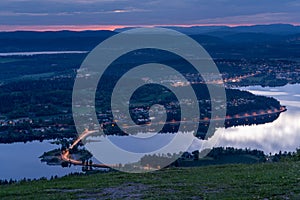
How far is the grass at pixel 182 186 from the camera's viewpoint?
13.4m

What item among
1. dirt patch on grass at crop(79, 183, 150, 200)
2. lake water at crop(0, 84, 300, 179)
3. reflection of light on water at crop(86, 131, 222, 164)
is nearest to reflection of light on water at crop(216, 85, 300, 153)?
lake water at crop(0, 84, 300, 179)

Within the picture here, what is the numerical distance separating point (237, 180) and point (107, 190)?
404cm

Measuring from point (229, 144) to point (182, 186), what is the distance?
120 feet

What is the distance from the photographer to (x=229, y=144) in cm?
5050

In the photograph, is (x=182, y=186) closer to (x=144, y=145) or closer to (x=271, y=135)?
(x=144, y=145)

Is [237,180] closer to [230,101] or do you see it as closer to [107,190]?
[107,190]

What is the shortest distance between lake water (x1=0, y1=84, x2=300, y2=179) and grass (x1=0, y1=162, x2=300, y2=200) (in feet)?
64.3

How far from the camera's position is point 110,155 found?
140ft

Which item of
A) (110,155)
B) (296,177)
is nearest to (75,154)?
(110,155)

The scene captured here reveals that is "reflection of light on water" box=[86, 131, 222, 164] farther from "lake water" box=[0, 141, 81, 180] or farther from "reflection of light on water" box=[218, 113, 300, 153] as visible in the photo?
"lake water" box=[0, 141, 81, 180]

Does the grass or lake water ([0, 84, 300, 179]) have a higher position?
lake water ([0, 84, 300, 179])

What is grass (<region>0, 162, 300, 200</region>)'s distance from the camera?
13.4 m

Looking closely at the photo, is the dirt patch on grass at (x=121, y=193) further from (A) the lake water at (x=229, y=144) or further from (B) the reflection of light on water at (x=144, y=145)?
(B) the reflection of light on water at (x=144, y=145)

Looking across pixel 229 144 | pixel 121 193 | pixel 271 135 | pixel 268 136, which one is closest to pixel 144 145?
pixel 229 144
